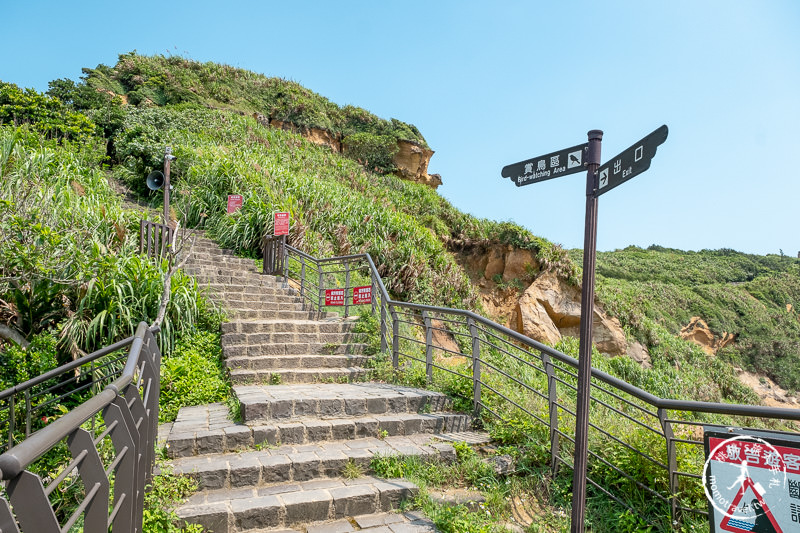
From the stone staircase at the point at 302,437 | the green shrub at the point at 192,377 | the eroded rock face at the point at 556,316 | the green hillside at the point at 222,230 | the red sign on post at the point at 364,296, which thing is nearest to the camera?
the stone staircase at the point at 302,437

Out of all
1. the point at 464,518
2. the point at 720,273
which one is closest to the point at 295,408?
the point at 464,518

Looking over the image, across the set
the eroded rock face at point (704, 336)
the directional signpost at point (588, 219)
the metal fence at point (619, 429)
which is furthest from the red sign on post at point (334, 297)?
the eroded rock face at point (704, 336)

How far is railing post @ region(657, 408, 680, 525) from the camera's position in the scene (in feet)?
10.9

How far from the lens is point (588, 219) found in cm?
274

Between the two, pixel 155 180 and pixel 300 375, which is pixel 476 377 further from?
pixel 155 180

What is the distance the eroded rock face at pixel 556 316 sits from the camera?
17.1 metres

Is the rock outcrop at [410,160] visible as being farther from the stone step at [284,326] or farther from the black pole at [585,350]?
the black pole at [585,350]

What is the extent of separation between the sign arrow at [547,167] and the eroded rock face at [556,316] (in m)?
14.3

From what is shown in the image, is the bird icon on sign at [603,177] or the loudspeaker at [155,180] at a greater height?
the loudspeaker at [155,180]

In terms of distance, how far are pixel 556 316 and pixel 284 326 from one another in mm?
12212

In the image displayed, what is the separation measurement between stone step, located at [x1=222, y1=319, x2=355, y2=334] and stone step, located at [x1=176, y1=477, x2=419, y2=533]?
148 inches

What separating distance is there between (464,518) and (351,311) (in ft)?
21.0

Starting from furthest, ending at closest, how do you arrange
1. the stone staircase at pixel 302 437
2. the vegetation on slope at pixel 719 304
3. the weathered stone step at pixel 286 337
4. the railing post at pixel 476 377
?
the vegetation on slope at pixel 719 304 → the weathered stone step at pixel 286 337 → the railing post at pixel 476 377 → the stone staircase at pixel 302 437

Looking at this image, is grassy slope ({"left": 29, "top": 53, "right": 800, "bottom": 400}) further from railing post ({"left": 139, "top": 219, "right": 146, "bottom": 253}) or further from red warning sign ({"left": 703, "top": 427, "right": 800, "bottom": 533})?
red warning sign ({"left": 703, "top": 427, "right": 800, "bottom": 533})
